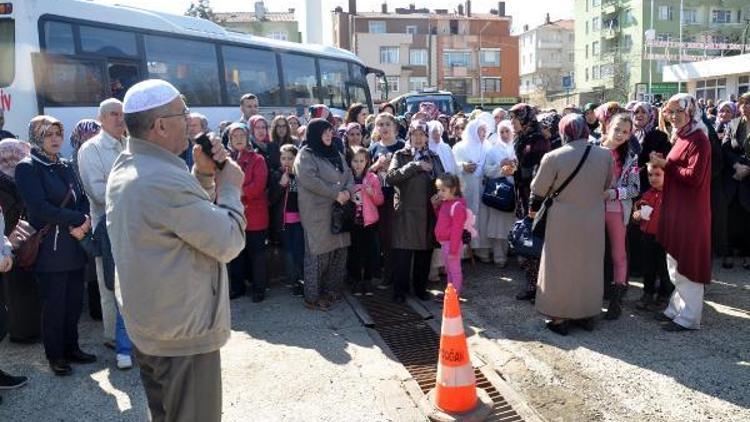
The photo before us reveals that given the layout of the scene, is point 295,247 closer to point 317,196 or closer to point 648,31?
point 317,196

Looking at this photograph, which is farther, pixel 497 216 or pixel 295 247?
pixel 497 216

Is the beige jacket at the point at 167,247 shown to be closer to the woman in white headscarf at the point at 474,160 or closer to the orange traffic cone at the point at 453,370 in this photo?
the orange traffic cone at the point at 453,370

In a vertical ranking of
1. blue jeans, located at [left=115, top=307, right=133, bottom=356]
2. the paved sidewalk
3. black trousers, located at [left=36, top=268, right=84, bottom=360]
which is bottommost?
the paved sidewalk

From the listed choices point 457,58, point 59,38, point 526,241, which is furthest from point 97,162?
point 457,58

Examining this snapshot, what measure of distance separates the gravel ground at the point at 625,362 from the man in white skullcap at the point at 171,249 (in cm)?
253

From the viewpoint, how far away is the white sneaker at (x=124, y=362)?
4.80m

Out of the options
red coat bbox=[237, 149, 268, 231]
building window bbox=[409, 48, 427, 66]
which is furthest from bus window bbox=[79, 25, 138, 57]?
building window bbox=[409, 48, 427, 66]

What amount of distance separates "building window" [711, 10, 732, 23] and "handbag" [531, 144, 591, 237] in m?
64.3

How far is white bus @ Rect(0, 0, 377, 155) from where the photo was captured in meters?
9.16

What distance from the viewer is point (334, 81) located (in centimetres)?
1653

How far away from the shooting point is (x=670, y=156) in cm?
542

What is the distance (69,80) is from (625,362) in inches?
362

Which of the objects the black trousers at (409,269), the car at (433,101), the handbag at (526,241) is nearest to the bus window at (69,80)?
the black trousers at (409,269)

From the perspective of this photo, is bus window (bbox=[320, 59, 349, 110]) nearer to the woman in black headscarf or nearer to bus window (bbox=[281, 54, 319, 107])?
bus window (bbox=[281, 54, 319, 107])
